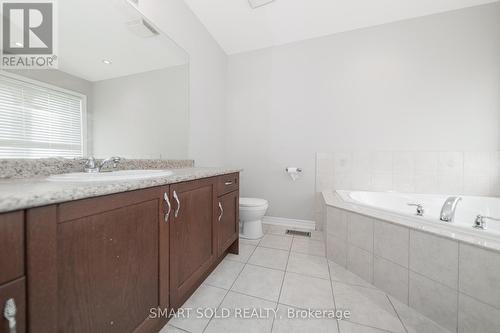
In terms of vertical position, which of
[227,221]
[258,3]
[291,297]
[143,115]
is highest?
[258,3]

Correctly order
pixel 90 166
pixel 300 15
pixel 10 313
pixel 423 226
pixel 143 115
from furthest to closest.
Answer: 1. pixel 300 15
2. pixel 143 115
3. pixel 423 226
4. pixel 90 166
5. pixel 10 313

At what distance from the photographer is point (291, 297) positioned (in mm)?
1209

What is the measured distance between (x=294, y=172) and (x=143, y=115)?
67.5 inches

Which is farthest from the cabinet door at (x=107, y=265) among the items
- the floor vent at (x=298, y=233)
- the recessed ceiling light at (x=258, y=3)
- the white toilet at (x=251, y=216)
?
the recessed ceiling light at (x=258, y=3)

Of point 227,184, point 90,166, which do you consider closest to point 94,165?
point 90,166

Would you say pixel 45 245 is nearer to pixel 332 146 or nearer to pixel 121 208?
pixel 121 208

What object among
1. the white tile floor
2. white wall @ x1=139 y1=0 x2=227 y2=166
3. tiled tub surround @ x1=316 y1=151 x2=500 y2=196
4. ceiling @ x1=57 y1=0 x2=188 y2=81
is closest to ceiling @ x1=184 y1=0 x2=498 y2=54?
white wall @ x1=139 y1=0 x2=227 y2=166

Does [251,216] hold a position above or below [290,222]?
above

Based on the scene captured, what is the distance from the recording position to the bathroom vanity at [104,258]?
45 cm

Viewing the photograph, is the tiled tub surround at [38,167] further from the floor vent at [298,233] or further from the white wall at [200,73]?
the floor vent at [298,233]

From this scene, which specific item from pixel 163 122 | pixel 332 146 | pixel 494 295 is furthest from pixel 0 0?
pixel 332 146

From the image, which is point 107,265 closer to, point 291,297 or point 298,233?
point 291,297

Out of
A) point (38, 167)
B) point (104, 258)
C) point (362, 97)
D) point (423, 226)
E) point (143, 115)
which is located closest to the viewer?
point (104, 258)

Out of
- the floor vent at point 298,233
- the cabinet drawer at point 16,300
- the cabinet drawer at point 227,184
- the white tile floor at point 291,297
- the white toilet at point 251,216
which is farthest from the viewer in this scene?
the floor vent at point 298,233
